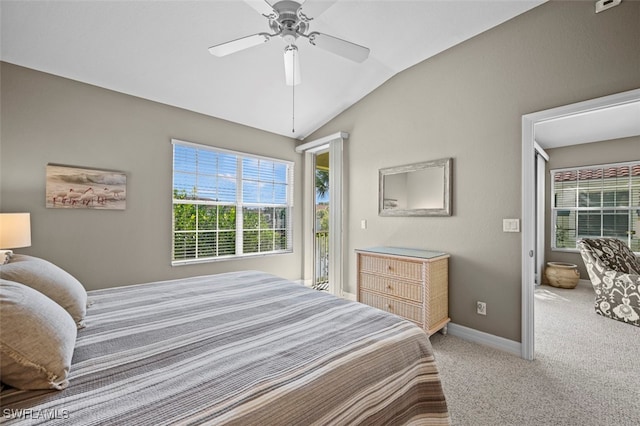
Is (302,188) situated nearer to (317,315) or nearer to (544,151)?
(317,315)

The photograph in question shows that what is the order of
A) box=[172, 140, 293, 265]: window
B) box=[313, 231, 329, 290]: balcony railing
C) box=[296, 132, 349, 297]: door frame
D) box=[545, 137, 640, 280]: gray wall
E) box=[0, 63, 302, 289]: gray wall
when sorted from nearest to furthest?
box=[0, 63, 302, 289]: gray wall
box=[172, 140, 293, 265]: window
box=[296, 132, 349, 297]: door frame
box=[545, 137, 640, 280]: gray wall
box=[313, 231, 329, 290]: balcony railing

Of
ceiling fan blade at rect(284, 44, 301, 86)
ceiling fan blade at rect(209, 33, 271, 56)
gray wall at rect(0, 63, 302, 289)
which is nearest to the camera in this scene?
ceiling fan blade at rect(209, 33, 271, 56)

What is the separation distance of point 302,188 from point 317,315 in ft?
11.5

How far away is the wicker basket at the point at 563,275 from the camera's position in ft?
14.9

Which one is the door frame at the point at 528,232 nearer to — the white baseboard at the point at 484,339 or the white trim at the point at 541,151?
the white baseboard at the point at 484,339

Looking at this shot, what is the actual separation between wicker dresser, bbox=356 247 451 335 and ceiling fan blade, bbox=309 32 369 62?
1881 mm

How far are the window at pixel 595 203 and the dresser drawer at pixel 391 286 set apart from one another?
4.15 meters

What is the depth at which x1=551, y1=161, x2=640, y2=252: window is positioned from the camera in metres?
4.59

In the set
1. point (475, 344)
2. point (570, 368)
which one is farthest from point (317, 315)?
point (570, 368)

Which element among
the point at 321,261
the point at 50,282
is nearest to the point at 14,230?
the point at 50,282

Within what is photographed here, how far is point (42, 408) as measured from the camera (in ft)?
2.59

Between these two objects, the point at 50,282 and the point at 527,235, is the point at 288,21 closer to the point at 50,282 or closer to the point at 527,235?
the point at 50,282

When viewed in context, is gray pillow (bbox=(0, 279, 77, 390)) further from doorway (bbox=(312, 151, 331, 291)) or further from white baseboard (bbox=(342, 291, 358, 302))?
doorway (bbox=(312, 151, 331, 291))

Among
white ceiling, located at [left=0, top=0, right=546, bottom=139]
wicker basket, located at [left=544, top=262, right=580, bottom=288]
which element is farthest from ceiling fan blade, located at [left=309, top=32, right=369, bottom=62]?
wicker basket, located at [left=544, top=262, right=580, bottom=288]
